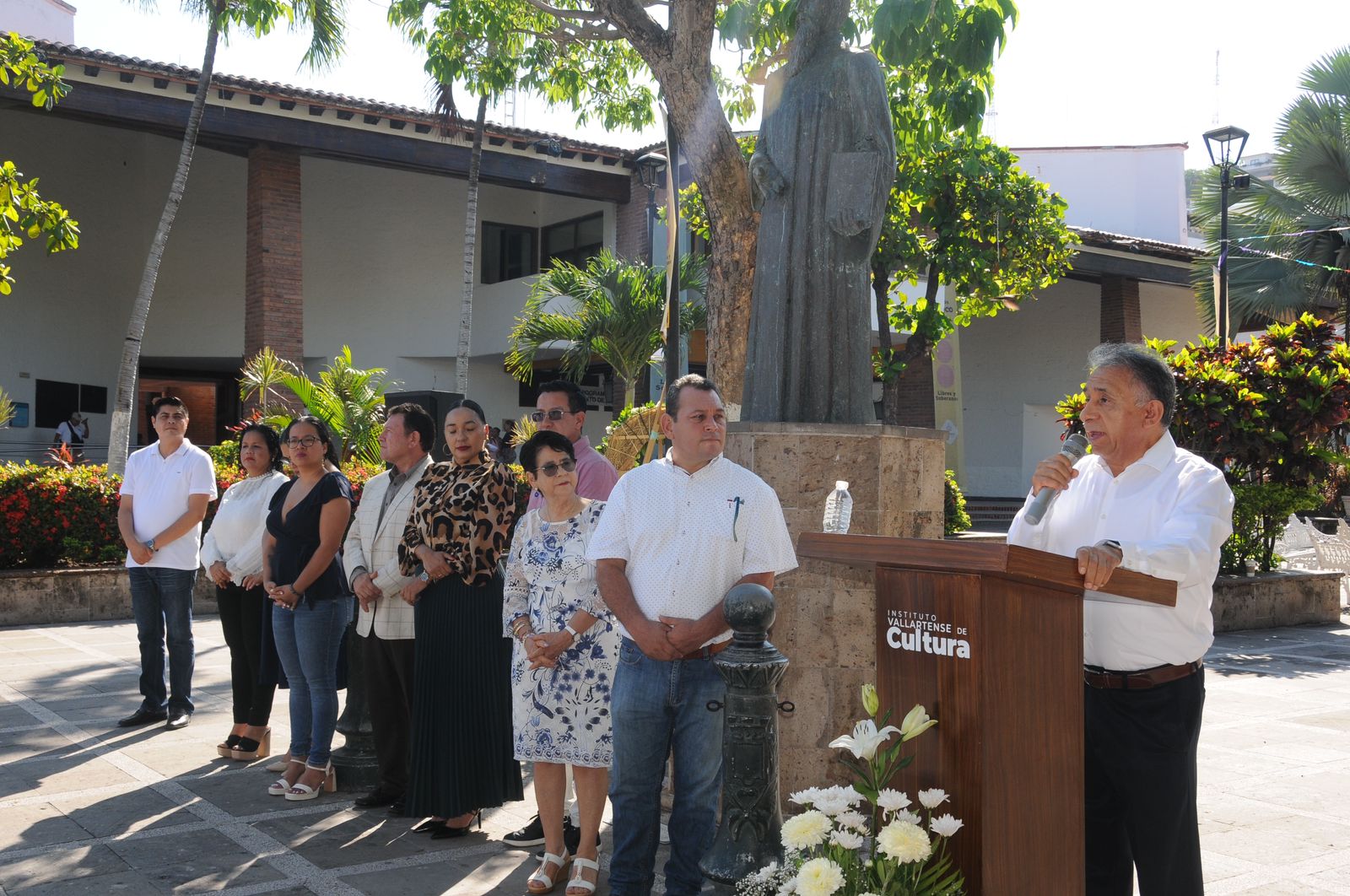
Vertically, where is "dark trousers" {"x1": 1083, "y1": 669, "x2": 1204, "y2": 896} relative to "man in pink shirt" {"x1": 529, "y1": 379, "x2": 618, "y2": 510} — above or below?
below

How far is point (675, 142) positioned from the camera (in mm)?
11703

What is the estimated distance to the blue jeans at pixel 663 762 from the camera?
13.5 feet

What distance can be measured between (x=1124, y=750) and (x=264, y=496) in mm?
5253

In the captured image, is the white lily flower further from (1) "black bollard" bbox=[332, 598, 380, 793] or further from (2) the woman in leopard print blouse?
(1) "black bollard" bbox=[332, 598, 380, 793]

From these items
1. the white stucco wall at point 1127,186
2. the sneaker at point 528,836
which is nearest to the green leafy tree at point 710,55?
the sneaker at point 528,836

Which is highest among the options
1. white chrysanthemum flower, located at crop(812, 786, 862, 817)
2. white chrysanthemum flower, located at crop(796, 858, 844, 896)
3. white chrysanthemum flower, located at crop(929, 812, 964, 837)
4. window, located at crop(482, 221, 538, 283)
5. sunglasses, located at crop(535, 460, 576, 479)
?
window, located at crop(482, 221, 538, 283)

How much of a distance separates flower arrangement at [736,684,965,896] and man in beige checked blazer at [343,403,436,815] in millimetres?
3151

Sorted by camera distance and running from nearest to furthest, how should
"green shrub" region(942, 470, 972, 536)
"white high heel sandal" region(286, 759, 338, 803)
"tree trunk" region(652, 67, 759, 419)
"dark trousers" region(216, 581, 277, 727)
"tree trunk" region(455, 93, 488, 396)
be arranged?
"white high heel sandal" region(286, 759, 338, 803), "dark trousers" region(216, 581, 277, 727), "tree trunk" region(652, 67, 759, 419), "green shrub" region(942, 470, 972, 536), "tree trunk" region(455, 93, 488, 396)

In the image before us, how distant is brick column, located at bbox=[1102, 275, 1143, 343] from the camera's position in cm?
2817

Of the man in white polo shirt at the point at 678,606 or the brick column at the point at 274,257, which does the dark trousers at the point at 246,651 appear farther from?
the brick column at the point at 274,257

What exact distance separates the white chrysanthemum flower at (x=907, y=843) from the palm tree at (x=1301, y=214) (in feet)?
75.8

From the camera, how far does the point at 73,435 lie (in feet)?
72.6

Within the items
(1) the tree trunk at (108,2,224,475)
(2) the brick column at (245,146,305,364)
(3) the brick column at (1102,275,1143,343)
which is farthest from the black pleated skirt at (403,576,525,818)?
(3) the brick column at (1102,275,1143,343)

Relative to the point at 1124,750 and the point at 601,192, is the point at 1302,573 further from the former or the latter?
the point at 601,192
